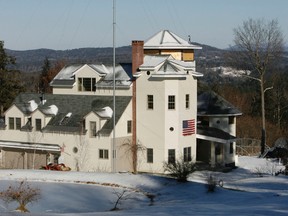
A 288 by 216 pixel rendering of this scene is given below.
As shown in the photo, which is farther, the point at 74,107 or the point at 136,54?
the point at 74,107

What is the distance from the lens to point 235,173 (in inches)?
1489

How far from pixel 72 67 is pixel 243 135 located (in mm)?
27871

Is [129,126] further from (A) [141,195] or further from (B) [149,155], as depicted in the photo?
(A) [141,195]

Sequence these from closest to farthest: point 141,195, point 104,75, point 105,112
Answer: point 141,195, point 105,112, point 104,75

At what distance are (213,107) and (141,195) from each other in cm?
1868

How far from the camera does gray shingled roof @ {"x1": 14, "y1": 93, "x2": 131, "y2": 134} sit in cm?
3681

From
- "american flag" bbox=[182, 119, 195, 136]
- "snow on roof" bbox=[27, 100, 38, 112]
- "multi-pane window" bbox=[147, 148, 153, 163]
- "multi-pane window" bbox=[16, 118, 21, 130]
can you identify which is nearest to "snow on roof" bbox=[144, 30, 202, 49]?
"american flag" bbox=[182, 119, 195, 136]

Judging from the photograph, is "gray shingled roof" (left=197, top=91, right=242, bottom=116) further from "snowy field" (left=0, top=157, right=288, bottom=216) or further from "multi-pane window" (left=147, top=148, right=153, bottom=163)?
"snowy field" (left=0, top=157, right=288, bottom=216)

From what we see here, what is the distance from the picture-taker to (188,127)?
123ft

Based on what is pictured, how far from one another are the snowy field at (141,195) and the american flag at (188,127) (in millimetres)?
9602

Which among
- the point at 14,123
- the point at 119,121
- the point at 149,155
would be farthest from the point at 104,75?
the point at 14,123

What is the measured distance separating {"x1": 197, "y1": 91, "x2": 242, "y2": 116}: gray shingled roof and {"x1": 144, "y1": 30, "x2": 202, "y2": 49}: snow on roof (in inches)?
157

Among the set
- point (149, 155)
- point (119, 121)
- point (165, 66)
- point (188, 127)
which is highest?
point (165, 66)

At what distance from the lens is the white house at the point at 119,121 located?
119ft
